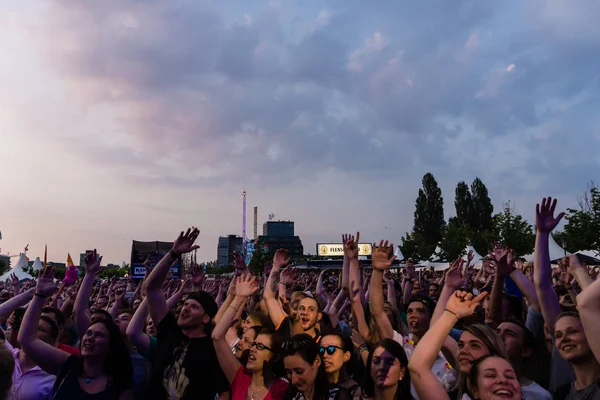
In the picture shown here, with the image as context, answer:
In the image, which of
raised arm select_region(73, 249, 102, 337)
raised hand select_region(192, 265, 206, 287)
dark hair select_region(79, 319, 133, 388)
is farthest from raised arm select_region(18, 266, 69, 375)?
raised hand select_region(192, 265, 206, 287)

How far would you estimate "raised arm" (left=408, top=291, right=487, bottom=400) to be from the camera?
2.54 metres

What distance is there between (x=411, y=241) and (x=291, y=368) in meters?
59.1

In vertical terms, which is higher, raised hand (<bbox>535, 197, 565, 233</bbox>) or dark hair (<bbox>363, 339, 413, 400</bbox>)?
raised hand (<bbox>535, 197, 565, 233</bbox>)

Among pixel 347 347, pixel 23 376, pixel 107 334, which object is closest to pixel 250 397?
pixel 347 347

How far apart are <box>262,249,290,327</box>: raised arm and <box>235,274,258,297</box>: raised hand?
0.97m

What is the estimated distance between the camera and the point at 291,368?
316 cm

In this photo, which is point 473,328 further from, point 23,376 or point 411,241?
point 411,241

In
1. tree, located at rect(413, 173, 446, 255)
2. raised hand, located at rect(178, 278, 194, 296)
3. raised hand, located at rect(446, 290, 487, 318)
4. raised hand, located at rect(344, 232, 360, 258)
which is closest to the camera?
raised hand, located at rect(446, 290, 487, 318)

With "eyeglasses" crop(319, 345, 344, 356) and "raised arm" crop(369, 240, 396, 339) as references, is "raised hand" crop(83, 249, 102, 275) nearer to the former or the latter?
"eyeglasses" crop(319, 345, 344, 356)

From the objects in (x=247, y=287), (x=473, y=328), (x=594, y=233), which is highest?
(x=594, y=233)

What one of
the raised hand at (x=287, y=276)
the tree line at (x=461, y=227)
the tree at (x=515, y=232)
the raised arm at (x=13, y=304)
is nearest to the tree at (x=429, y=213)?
the tree line at (x=461, y=227)

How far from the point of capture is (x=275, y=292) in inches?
221

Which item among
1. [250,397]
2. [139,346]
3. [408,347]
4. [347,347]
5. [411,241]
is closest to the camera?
[250,397]

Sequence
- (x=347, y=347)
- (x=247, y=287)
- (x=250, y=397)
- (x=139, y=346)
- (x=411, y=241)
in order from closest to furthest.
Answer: (x=250, y=397)
(x=347, y=347)
(x=247, y=287)
(x=139, y=346)
(x=411, y=241)
